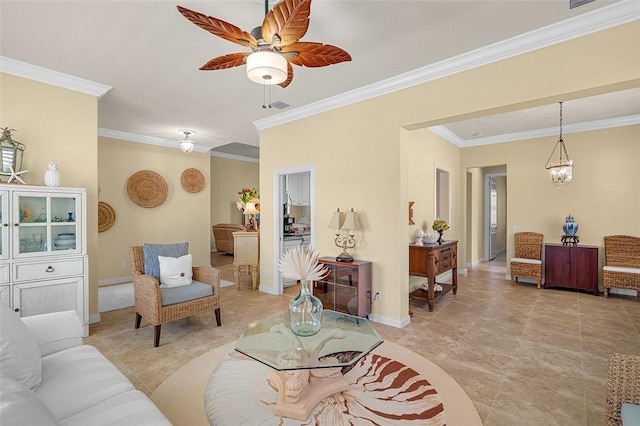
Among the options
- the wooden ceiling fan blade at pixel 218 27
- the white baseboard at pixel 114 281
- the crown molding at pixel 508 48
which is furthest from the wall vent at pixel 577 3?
the white baseboard at pixel 114 281

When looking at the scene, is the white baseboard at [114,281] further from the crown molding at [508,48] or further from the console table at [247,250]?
the crown molding at [508,48]

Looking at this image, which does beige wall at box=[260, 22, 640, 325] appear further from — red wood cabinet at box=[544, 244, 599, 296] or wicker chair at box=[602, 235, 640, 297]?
red wood cabinet at box=[544, 244, 599, 296]

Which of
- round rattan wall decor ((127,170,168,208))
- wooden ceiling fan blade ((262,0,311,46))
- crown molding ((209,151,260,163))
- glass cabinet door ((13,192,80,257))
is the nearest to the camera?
wooden ceiling fan blade ((262,0,311,46))

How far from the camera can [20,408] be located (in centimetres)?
89

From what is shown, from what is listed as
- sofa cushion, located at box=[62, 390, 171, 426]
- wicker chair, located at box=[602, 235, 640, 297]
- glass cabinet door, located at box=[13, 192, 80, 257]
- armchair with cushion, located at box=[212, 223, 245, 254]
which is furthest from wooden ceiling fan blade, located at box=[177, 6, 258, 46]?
armchair with cushion, located at box=[212, 223, 245, 254]

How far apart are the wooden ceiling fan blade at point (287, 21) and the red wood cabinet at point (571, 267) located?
18.9ft

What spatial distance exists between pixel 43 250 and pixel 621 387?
4595 millimetres

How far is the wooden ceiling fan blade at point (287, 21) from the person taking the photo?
1.63m

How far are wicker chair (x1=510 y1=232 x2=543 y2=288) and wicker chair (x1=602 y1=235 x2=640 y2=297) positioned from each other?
874mm

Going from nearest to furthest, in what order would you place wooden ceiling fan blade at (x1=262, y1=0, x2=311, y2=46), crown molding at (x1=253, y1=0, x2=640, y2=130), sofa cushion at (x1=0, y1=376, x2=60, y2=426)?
sofa cushion at (x1=0, y1=376, x2=60, y2=426)
wooden ceiling fan blade at (x1=262, y1=0, x2=311, y2=46)
crown molding at (x1=253, y1=0, x2=640, y2=130)

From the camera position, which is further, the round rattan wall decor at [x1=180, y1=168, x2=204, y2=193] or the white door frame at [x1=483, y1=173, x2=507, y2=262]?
the white door frame at [x1=483, y1=173, x2=507, y2=262]

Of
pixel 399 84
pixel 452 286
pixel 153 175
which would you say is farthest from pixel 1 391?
pixel 153 175

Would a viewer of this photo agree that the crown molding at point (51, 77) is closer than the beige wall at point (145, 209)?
Yes

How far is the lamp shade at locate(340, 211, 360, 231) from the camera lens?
12.4ft
